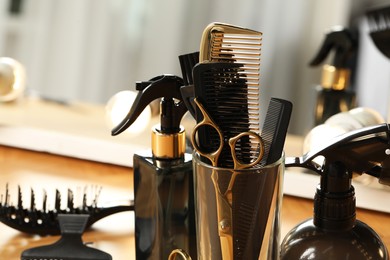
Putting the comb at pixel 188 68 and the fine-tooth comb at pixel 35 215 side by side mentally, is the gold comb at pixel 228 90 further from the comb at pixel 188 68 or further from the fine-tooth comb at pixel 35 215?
the fine-tooth comb at pixel 35 215

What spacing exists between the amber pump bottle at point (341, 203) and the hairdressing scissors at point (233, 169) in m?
0.05

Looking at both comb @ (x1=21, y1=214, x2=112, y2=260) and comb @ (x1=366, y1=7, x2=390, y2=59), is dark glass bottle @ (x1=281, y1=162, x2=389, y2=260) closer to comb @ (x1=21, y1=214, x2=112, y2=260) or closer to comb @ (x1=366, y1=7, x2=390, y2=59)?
comb @ (x1=21, y1=214, x2=112, y2=260)

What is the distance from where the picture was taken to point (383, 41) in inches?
30.9

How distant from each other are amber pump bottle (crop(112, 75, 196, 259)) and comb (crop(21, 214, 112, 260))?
0.15 feet

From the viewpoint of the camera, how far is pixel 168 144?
0.55 meters

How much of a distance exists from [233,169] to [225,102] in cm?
4

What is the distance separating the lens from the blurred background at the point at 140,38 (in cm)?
141

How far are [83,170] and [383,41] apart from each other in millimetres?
347

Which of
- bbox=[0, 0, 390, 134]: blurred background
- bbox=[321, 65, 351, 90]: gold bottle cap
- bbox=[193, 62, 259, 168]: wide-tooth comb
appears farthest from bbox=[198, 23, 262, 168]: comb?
bbox=[0, 0, 390, 134]: blurred background

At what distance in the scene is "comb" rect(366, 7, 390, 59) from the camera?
2.55ft

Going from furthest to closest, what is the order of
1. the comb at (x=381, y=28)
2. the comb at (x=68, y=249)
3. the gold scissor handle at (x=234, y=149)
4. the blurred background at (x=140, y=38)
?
the blurred background at (x=140, y=38) < the comb at (x=381, y=28) < the comb at (x=68, y=249) < the gold scissor handle at (x=234, y=149)

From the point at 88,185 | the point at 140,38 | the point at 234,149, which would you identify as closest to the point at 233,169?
the point at 234,149

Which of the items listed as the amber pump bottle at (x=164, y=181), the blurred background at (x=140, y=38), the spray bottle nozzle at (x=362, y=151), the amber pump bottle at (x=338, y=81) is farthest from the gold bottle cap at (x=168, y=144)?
the blurred background at (x=140, y=38)

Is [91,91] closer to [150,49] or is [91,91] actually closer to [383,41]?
[150,49]
